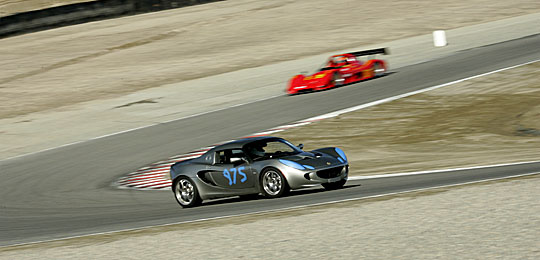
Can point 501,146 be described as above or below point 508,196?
below

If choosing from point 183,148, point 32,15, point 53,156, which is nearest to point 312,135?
point 183,148

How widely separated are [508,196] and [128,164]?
1187 cm

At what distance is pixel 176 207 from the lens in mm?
13000

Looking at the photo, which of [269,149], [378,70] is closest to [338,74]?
[378,70]

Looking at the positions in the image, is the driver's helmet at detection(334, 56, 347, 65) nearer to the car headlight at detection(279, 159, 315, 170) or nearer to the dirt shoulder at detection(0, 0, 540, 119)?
the dirt shoulder at detection(0, 0, 540, 119)

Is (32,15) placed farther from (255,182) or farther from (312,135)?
(255,182)

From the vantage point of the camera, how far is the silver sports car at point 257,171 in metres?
11.6

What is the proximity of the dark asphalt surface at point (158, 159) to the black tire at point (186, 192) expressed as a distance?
0.79 feet

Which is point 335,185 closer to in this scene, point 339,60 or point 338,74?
point 338,74

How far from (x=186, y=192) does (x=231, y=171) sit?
107cm

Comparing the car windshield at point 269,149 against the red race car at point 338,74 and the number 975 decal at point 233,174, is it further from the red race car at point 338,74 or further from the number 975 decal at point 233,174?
the red race car at point 338,74

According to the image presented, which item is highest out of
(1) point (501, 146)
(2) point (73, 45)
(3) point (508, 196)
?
(2) point (73, 45)

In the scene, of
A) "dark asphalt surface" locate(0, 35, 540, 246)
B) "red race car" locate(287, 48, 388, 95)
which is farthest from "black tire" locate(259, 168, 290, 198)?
"red race car" locate(287, 48, 388, 95)

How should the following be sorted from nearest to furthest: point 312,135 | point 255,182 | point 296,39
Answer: point 255,182, point 312,135, point 296,39
